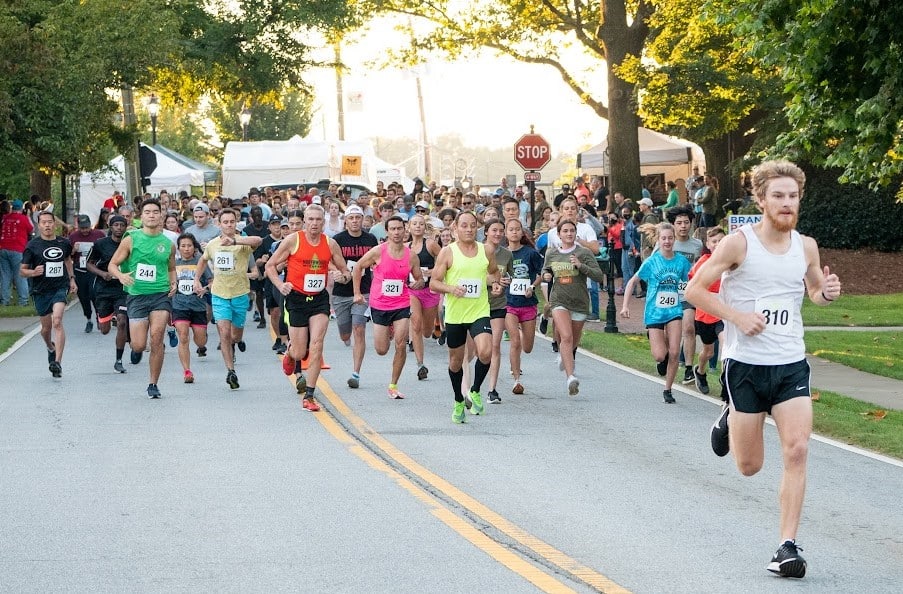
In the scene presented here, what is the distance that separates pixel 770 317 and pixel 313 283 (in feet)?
24.2

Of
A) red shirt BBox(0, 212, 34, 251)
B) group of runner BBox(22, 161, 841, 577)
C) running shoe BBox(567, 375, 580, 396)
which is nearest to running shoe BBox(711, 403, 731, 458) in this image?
group of runner BBox(22, 161, 841, 577)

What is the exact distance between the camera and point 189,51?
43.9 meters

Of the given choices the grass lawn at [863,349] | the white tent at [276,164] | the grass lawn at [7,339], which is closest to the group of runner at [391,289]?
the grass lawn at [7,339]

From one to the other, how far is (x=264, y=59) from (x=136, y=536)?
126ft

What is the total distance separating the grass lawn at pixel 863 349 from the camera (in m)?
18.1

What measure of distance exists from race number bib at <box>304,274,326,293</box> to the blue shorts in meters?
2.39

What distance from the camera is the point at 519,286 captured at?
48.5 feet

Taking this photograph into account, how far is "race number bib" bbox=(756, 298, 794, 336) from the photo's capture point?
288 inches

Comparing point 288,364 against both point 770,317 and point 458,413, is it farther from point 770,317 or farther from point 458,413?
point 770,317

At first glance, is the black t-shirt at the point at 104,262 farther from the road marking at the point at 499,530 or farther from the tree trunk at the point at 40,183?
the tree trunk at the point at 40,183

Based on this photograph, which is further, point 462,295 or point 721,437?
point 462,295

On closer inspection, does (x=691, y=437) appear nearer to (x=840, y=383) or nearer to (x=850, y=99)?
(x=840, y=383)

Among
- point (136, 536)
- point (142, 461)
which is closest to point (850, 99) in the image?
point (142, 461)

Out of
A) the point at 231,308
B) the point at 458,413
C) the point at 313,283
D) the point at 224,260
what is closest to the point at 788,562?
the point at 458,413
